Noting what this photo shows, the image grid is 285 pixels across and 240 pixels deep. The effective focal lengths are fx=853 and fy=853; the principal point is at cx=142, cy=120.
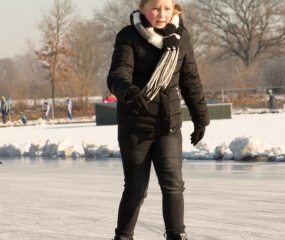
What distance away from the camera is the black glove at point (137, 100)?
3.92 metres

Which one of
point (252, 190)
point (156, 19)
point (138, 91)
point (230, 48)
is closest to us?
point (138, 91)

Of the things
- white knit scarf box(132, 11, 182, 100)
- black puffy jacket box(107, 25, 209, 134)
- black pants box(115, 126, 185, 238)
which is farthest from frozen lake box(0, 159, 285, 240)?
white knit scarf box(132, 11, 182, 100)

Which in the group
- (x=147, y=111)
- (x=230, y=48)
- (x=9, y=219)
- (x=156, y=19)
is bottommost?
(x=9, y=219)

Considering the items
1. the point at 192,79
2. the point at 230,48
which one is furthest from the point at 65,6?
the point at 192,79

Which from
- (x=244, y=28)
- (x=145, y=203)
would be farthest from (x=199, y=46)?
(x=145, y=203)

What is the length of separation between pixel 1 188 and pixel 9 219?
8.65 feet

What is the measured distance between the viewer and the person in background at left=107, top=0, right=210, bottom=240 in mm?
4137

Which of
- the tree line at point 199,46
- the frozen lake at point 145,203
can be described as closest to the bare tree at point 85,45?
the tree line at point 199,46

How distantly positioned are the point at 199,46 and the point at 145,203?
64538 mm

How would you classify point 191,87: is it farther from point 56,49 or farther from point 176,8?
point 56,49

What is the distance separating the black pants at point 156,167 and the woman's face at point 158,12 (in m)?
0.54

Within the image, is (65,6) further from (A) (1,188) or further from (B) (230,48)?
(A) (1,188)

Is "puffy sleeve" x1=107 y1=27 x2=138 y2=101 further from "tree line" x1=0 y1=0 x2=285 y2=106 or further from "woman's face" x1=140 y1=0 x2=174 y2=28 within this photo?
"tree line" x1=0 y1=0 x2=285 y2=106

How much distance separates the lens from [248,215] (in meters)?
5.96
